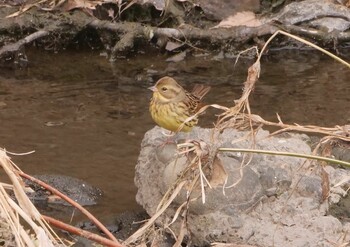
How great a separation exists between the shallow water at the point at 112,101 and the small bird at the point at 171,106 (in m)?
0.70

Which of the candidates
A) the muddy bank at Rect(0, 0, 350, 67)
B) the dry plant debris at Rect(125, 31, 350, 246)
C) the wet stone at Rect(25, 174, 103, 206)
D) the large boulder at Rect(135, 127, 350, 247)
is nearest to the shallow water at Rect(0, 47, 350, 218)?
the wet stone at Rect(25, 174, 103, 206)

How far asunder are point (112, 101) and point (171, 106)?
268 centimetres

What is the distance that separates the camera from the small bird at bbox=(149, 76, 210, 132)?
242 inches

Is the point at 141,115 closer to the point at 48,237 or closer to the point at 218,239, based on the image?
the point at 218,239

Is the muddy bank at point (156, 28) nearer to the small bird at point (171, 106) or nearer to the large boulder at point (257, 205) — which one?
the small bird at point (171, 106)

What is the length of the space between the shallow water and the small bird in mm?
700

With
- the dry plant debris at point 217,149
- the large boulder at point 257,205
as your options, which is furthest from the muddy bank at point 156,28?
the dry plant debris at point 217,149

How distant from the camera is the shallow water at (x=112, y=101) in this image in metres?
7.18

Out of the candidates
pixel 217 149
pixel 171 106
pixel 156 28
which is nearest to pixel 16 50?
pixel 156 28

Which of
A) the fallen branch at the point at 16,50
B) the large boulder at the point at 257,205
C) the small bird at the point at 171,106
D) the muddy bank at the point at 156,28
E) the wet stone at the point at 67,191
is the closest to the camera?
the large boulder at the point at 257,205

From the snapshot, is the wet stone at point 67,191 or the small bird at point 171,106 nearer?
the small bird at point 171,106

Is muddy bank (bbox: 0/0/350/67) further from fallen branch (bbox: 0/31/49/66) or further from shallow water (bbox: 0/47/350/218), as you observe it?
shallow water (bbox: 0/47/350/218)

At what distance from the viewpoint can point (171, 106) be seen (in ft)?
20.3

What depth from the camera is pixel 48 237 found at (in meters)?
2.96
